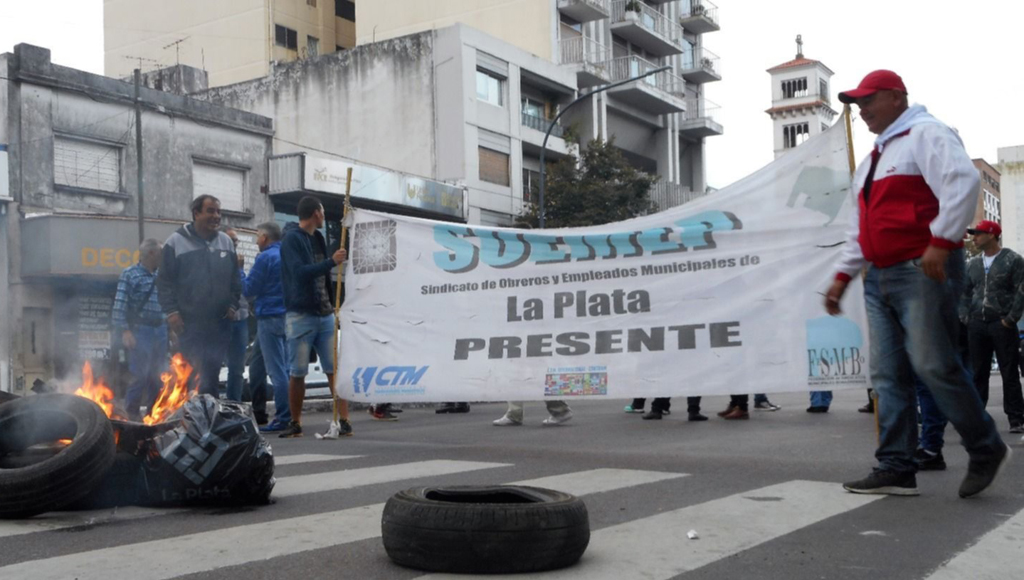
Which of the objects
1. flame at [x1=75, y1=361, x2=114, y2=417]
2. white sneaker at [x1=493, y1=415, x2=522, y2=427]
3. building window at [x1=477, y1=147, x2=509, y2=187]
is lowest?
white sneaker at [x1=493, y1=415, x2=522, y2=427]

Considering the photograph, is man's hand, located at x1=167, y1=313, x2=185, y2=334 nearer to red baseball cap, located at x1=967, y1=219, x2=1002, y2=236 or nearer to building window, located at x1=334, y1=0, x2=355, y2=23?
red baseball cap, located at x1=967, y1=219, x2=1002, y2=236

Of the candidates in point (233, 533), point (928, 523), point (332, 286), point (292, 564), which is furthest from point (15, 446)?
point (332, 286)

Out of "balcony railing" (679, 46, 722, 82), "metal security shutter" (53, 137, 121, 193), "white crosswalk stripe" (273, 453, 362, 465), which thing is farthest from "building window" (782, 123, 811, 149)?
"white crosswalk stripe" (273, 453, 362, 465)

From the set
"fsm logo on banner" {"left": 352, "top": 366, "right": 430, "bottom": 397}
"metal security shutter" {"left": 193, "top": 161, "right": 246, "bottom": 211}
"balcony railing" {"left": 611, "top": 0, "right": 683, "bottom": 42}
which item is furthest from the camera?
"balcony railing" {"left": 611, "top": 0, "right": 683, "bottom": 42}

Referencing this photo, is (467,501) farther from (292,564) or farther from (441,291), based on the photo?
(441,291)

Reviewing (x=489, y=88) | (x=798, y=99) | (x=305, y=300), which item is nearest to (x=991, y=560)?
(x=305, y=300)

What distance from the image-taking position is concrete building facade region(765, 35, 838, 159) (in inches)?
4348

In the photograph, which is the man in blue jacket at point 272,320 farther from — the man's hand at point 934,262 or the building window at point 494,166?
the building window at point 494,166

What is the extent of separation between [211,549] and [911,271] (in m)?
3.28

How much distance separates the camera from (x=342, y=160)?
34.6 metres

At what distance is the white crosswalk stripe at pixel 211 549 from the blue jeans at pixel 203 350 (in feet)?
12.6

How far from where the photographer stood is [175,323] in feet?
26.6

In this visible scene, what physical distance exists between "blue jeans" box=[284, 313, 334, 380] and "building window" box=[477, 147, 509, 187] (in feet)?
96.8

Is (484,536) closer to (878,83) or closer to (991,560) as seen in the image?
(991,560)
